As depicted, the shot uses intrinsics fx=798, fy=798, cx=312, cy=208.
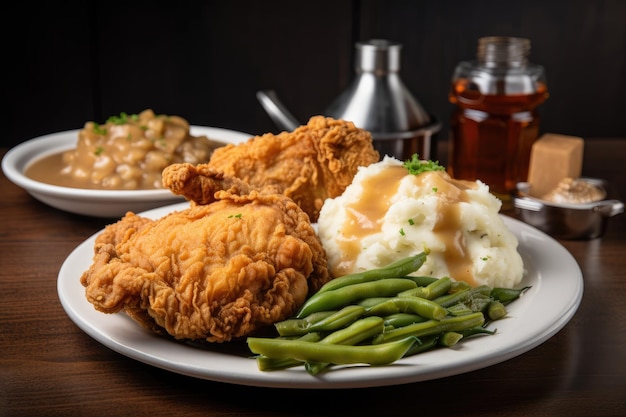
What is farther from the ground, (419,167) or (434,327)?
(419,167)

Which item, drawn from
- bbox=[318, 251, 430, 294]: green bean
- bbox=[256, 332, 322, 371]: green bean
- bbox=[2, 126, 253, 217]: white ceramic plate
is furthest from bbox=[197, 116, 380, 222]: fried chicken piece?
bbox=[256, 332, 322, 371]: green bean

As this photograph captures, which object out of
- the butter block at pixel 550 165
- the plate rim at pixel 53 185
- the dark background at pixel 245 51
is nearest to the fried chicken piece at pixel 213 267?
the plate rim at pixel 53 185

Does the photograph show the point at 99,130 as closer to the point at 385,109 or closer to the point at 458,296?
the point at 385,109

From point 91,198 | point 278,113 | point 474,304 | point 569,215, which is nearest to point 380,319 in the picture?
point 474,304

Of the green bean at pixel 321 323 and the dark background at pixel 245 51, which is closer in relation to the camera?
the green bean at pixel 321 323

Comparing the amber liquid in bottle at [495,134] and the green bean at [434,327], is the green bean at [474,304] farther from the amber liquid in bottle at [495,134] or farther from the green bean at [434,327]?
the amber liquid in bottle at [495,134]

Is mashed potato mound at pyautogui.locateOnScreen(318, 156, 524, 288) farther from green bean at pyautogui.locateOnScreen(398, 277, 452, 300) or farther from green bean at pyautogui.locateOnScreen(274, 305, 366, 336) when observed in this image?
green bean at pyautogui.locateOnScreen(274, 305, 366, 336)
